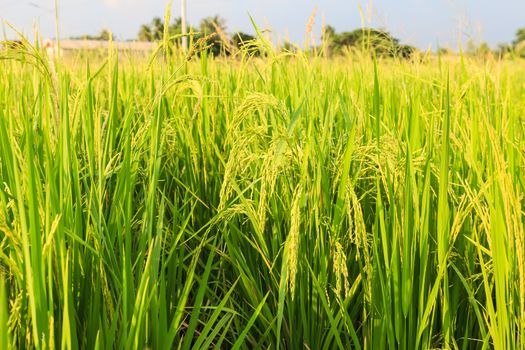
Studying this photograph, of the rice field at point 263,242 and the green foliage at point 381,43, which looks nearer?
the rice field at point 263,242

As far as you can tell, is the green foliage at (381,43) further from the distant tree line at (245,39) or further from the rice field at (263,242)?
the rice field at (263,242)

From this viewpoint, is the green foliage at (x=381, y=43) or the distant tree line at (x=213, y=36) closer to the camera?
the distant tree line at (x=213, y=36)

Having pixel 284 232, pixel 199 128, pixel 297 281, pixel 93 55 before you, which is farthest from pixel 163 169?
pixel 93 55

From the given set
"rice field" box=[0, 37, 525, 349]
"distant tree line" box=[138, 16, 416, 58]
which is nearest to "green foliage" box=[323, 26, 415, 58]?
"distant tree line" box=[138, 16, 416, 58]

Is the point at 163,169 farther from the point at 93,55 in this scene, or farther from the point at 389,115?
the point at 93,55

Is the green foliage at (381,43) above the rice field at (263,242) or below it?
above

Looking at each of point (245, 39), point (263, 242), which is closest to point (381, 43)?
point (245, 39)

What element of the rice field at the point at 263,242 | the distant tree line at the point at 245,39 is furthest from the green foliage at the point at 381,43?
the rice field at the point at 263,242

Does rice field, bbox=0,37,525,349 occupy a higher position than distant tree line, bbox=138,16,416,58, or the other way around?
distant tree line, bbox=138,16,416,58

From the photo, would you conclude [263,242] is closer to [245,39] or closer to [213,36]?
[213,36]

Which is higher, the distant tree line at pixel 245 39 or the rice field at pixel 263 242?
the distant tree line at pixel 245 39

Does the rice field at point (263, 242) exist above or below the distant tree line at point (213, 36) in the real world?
below

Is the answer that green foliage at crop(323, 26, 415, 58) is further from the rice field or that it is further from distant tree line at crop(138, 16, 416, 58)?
the rice field

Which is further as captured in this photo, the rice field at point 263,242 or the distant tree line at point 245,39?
the distant tree line at point 245,39
